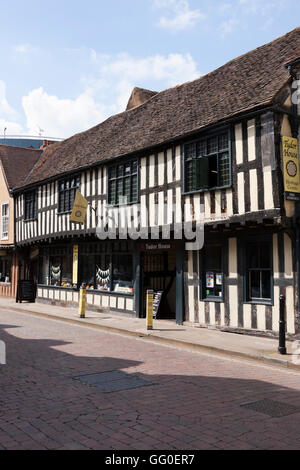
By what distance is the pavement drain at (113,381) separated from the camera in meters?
6.22

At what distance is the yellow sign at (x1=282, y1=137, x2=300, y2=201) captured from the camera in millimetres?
9846

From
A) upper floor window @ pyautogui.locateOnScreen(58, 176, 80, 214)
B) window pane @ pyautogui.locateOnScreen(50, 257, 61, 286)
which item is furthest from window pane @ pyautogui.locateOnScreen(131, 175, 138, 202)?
window pane @ pyautogui.locateOnScreen(50, 257, 61, 286)

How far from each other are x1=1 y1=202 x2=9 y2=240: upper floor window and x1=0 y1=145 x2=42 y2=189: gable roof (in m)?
1.46

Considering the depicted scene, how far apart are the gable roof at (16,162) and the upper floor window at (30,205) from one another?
192cm

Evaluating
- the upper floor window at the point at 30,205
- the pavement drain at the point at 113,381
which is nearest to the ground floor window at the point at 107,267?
the upper floor window at the point at 30,205

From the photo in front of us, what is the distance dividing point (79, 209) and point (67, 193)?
8.70ft

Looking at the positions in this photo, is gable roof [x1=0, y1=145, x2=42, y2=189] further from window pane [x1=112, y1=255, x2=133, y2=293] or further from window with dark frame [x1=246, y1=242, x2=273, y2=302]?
window with dark frame [x1=246, y1=242, x2=273, y2=302]

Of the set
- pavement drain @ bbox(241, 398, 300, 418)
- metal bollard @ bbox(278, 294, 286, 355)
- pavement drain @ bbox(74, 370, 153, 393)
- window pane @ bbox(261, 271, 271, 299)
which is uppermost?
window pane @ bbox(261, 271, 271, 299)

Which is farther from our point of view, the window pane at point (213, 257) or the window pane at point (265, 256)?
the window pane at point (213, 257)

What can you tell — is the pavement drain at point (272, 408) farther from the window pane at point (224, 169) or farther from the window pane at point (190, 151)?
the window pane at point (190, 151)

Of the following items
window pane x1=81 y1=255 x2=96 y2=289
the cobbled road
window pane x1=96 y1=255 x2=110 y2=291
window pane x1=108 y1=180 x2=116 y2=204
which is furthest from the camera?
window pane x1=81 y1=255 x2=96 y2=289
